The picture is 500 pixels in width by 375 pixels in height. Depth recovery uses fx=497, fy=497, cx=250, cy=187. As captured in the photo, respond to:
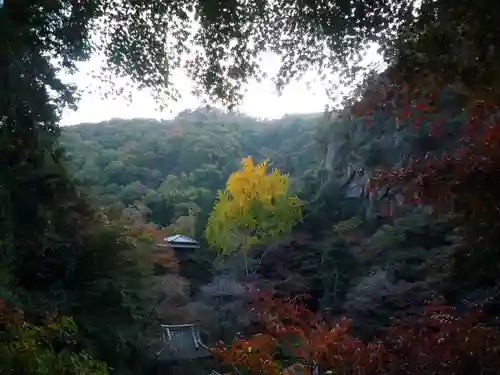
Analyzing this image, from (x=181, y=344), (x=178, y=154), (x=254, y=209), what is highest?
(x=178, y=154)

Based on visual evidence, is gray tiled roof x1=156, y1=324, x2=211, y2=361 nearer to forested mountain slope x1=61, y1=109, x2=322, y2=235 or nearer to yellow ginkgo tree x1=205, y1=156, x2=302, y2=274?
yellow ginkgo tree x1=205, y1=156, x2=302, y2=274

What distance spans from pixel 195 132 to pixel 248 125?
4405mm

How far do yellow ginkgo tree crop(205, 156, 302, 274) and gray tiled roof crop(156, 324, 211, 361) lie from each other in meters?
2.85

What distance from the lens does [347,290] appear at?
10086 mm

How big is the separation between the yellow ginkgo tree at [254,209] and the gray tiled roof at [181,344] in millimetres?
2852

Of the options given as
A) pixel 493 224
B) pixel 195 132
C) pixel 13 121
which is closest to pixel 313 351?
pixel 493 224

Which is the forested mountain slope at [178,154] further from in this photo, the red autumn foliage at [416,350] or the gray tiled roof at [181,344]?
the red autumn foliage at [416,350]

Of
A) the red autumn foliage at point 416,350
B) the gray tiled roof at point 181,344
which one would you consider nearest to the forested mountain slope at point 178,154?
the gray tiled roof at point 181,344

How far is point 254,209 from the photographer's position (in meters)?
13.1

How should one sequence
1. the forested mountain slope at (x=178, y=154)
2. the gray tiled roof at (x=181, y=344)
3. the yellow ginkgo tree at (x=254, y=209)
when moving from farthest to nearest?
the forested mountain slope at (x=178, y=154), the yellow ginkgo tree at (x=254, y=209), the gray tiled roof at (x=181, y=344)

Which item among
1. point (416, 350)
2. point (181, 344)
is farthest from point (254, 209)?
point (416, 350)

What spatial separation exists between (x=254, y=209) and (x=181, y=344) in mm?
4314

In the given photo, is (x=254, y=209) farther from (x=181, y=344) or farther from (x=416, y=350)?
(x=416, y=350)

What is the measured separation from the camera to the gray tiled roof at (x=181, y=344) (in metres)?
9.12
